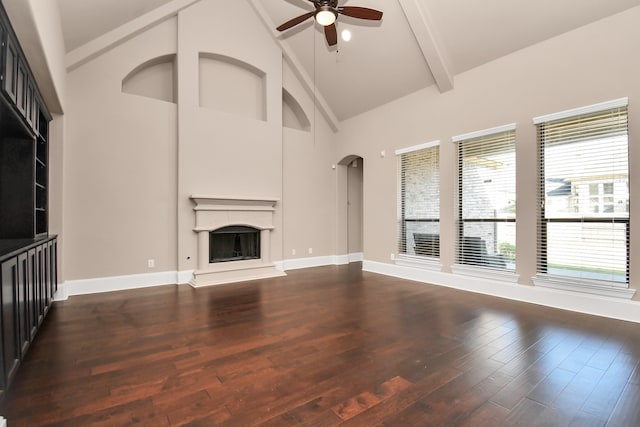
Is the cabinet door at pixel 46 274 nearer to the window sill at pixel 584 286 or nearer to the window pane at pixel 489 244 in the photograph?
the window pane at pixel 489 244

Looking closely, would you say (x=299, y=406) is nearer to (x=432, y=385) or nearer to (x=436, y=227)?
(x=432, y=385)

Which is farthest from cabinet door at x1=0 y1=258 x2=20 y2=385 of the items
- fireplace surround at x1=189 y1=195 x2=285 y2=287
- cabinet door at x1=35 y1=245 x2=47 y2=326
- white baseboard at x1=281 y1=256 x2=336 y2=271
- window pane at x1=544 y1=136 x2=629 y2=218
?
window pane at x1=544 y1=136 x2=629 y2=218

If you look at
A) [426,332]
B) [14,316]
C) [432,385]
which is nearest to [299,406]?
[432,385]

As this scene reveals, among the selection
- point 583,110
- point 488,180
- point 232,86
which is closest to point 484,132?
point 488,180

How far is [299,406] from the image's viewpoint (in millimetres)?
1850

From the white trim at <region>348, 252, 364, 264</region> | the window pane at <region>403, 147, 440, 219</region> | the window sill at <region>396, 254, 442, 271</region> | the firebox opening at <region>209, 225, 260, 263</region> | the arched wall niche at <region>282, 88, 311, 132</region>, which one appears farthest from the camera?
the white trim at <region>348, 252, 364, 264</region>

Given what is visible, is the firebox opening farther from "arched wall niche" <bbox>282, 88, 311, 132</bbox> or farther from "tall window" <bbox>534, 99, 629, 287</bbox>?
"tall window" <bbox>534, 99, 629, 287</bbox>

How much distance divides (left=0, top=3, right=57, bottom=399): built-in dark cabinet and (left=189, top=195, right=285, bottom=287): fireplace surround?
194 cm

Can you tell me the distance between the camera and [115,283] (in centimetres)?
470

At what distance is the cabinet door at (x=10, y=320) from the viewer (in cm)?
184

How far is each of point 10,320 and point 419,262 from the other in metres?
5.03

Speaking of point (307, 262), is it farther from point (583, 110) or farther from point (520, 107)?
point (583, 110)

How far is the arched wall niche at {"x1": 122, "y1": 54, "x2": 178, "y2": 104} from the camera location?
5.08 metres

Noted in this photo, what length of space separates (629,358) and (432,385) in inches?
68.6
